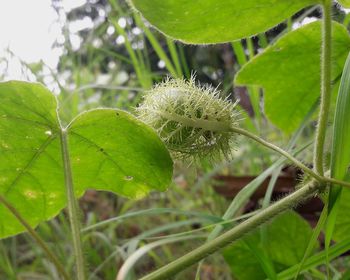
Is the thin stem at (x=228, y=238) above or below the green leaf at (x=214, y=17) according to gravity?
below

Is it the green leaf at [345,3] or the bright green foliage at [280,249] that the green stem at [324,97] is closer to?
the green leaf at [345,3]

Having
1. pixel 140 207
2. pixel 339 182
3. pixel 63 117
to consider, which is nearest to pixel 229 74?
pixel 140 207

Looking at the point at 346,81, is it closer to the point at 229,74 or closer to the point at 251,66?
the point at 251,66

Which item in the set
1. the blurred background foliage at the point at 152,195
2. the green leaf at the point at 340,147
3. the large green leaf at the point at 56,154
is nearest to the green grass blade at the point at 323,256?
the green leaf at the point at 340,147

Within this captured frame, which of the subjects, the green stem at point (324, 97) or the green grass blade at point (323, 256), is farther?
the green grass blade at point (323, 256)

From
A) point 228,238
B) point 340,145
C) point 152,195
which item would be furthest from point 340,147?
point 152,195

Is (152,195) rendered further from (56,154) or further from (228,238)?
(228,238)

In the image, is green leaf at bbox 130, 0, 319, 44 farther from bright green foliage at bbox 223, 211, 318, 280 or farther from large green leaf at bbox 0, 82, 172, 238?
bright green foliage at bbox 223, 211, 318, 280
